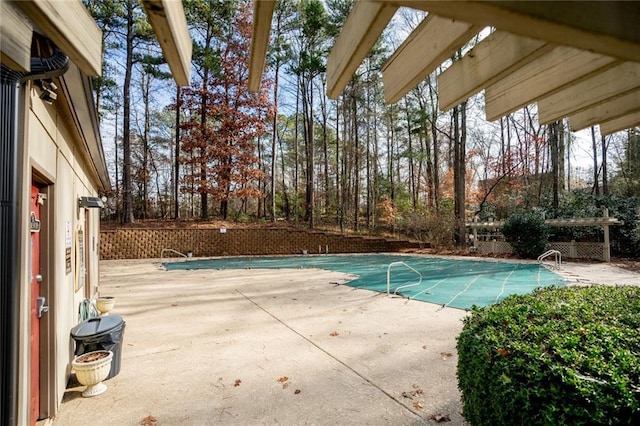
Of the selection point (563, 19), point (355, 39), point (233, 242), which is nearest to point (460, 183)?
point (233, 242)

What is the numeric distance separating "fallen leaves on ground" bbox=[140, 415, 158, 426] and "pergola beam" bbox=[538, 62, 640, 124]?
2.83m

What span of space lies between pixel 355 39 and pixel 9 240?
186 centimetres

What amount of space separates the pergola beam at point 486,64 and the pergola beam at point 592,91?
0.71 ft

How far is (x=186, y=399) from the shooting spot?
8.63 ft

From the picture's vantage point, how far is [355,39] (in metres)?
0.85

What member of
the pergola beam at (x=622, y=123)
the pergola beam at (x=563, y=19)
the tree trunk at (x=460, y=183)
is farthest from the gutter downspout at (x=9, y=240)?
the tree trunk at (x=460, y=183)

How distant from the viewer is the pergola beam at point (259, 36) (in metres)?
0.82

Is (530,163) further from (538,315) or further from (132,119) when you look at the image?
(132,119)

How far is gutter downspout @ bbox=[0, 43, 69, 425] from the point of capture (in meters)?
1.62

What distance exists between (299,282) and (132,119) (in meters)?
19.5

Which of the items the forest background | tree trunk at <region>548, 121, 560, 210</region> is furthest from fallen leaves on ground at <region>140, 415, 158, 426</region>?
tree trunk at <region>548, 121, 560, 210</region>

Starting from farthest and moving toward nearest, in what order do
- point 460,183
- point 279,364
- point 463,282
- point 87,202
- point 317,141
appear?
1. point 317,141
2. point 460,183
3. point 463,282
4. point 87,202
5. point 279,364

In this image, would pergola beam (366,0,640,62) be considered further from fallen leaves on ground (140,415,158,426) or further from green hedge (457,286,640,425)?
fallen leaves on ground (140,415,158,426)

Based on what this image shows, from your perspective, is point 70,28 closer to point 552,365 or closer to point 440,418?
point 552,365
